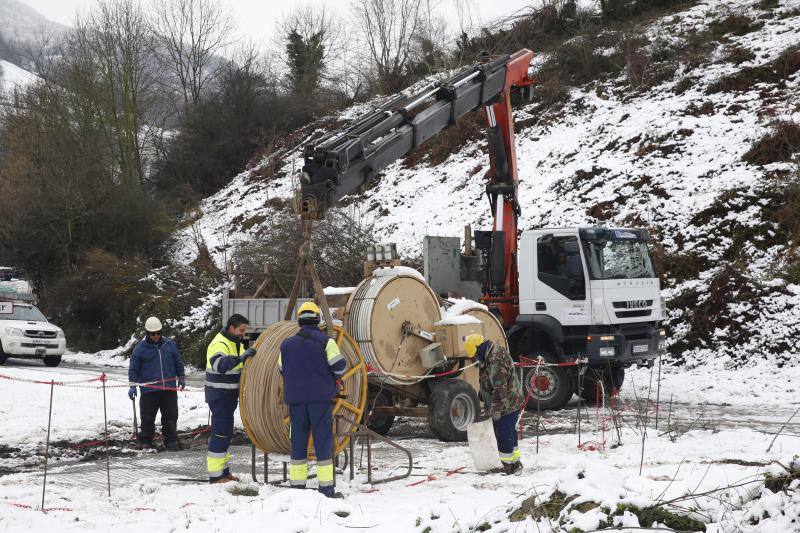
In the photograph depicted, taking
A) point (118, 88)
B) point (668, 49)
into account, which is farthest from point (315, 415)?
point (118, 88)

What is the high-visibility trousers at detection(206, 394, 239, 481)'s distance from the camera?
8500 millimetres

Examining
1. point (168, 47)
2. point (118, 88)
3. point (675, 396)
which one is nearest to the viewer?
point (675, 396)

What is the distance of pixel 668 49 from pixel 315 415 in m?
25.9

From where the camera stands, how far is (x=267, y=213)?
33.5 meters

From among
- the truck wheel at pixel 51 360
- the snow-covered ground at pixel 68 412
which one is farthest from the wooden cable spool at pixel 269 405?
the truck wheel at pixel 51 360

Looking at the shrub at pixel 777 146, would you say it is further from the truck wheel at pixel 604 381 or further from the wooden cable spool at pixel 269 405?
the wooden cable spool at pixel 269 405

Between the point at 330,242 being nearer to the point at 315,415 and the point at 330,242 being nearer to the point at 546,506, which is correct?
the point at 315,415

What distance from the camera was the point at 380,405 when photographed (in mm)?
11211

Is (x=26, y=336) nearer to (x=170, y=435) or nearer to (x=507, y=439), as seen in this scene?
(x=170, y=435)

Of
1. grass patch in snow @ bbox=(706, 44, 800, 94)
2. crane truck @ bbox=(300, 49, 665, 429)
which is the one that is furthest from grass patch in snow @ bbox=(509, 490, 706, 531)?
grass patch in snow @ bbox=(706, 44, 800, 94)

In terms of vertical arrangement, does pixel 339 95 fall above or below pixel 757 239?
above

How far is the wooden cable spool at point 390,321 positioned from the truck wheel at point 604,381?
14.3 ft

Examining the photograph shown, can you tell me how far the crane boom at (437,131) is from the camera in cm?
1045

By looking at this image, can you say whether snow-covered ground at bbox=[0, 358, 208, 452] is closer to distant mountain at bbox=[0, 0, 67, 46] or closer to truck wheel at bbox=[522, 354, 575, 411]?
truck wheel at bbox=[522, 354, 575, 411]
